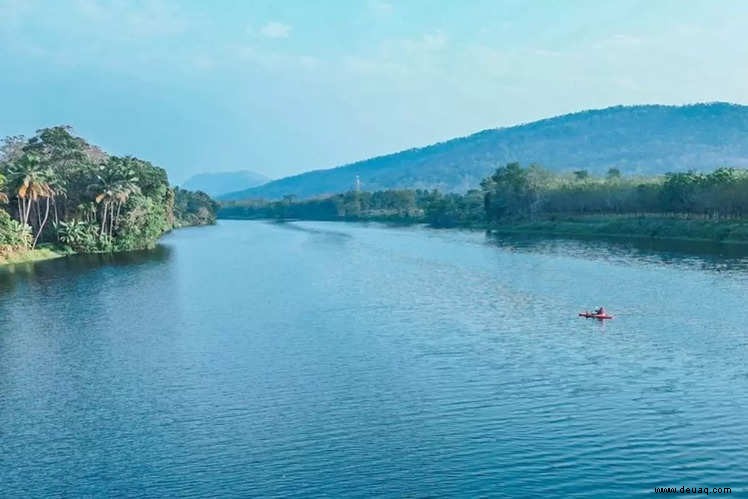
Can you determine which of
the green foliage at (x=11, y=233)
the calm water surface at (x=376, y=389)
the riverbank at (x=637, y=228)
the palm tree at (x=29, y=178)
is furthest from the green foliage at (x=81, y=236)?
the riverbank at (x=637, y=228)

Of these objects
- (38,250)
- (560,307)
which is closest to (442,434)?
(560,307)

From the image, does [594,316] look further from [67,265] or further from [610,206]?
[610,206]

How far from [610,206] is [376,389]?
364 feet

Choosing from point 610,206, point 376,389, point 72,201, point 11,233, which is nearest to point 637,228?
point 610,206

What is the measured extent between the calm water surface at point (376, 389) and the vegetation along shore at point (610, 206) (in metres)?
41.6

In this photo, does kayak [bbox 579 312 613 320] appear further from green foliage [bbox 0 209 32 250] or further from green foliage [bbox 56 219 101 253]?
green foliage [bbox 56 219 101 253]

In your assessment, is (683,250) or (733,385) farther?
(683,250)

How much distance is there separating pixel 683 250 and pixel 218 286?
5890 cm

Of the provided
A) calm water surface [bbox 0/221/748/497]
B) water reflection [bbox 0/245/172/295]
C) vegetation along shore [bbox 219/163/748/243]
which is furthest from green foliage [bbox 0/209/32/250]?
vegetation along shore [bbox 219/163/748/243]

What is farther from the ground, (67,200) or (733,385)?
(67,200)

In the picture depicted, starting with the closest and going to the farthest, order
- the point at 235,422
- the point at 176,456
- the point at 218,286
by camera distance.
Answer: the point at 176,456 → the point at 235,422 → the point at 218,286

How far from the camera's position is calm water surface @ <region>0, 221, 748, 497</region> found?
76.5ft

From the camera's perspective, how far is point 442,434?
2661 cm

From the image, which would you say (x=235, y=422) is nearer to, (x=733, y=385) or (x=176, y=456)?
(x=176, y=456)
